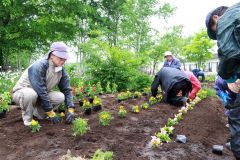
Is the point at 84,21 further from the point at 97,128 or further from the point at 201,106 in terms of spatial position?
the point at 97,128

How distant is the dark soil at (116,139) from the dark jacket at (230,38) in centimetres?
164

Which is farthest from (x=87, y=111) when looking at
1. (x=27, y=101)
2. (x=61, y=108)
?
(x=27, y=101)

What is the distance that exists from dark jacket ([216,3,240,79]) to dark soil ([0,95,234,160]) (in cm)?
164

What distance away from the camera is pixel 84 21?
73.2 ft

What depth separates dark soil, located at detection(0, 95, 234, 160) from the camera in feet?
12.5

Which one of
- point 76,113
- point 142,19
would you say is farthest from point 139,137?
point 142,19

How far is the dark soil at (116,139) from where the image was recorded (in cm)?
382

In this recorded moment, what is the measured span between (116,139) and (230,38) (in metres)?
2.30

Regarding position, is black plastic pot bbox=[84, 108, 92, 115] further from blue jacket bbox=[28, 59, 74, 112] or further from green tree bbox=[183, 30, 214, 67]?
green tree bbox=[183, 30, 214, 67]

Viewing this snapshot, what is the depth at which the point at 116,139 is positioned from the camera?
4324 mm

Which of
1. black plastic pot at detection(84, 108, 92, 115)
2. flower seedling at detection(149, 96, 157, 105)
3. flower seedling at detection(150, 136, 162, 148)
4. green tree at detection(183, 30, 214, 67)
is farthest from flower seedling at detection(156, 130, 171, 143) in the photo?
green tree at detection(183, 30, 214, 67)

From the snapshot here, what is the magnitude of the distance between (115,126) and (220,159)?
1.63 meters

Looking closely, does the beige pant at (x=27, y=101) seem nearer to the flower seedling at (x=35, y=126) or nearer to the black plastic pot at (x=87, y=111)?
the flower seedling at (x=35, y=126)

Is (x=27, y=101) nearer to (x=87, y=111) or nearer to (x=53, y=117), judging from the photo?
(x=53, y=117)
